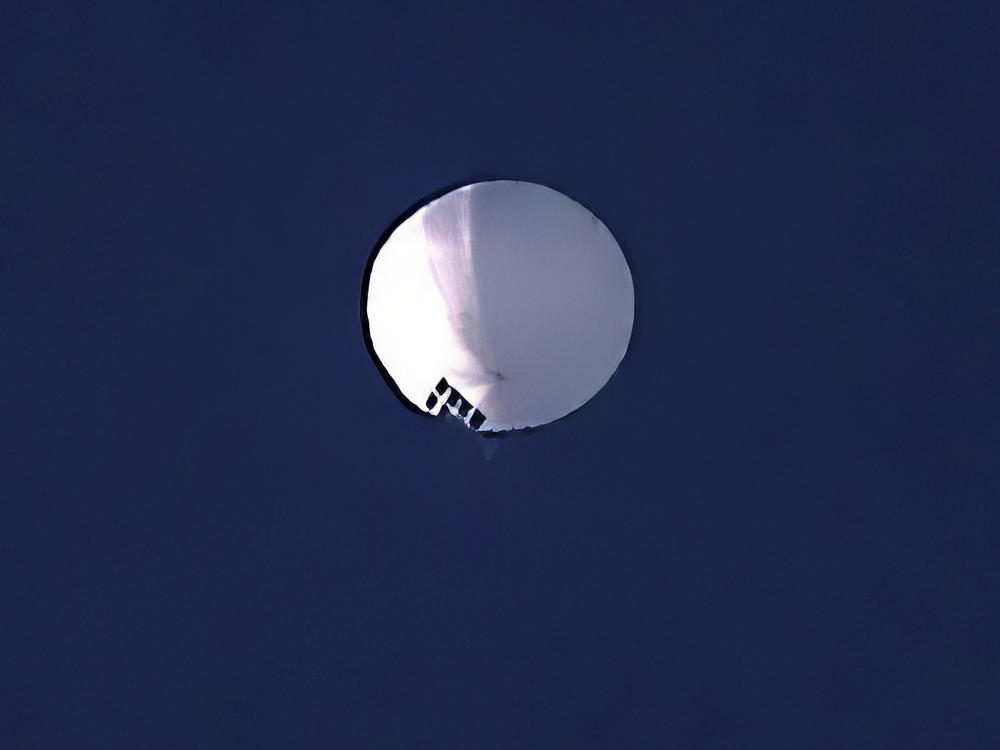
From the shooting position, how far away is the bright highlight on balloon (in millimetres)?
698

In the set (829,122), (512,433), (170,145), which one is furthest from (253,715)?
(829,122)

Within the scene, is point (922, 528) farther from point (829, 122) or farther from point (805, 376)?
point (829, 122)

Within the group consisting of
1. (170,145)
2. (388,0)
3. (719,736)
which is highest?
(388,0)

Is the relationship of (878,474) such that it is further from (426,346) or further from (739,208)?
(426,346)

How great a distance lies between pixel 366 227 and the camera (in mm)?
707

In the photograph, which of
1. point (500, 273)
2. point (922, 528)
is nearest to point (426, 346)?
point (500, 273)

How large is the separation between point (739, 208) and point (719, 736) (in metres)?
0.31

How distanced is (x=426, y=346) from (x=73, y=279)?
200 millimetres

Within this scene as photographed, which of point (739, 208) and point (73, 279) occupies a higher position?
point (739, 208)

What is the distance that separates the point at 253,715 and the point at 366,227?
277mm

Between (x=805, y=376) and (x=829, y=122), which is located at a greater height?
(x=829, y=122)

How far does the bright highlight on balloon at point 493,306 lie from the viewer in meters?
0.70

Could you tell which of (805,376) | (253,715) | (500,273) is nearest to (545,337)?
(500,273)

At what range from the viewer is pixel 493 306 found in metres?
0.70
